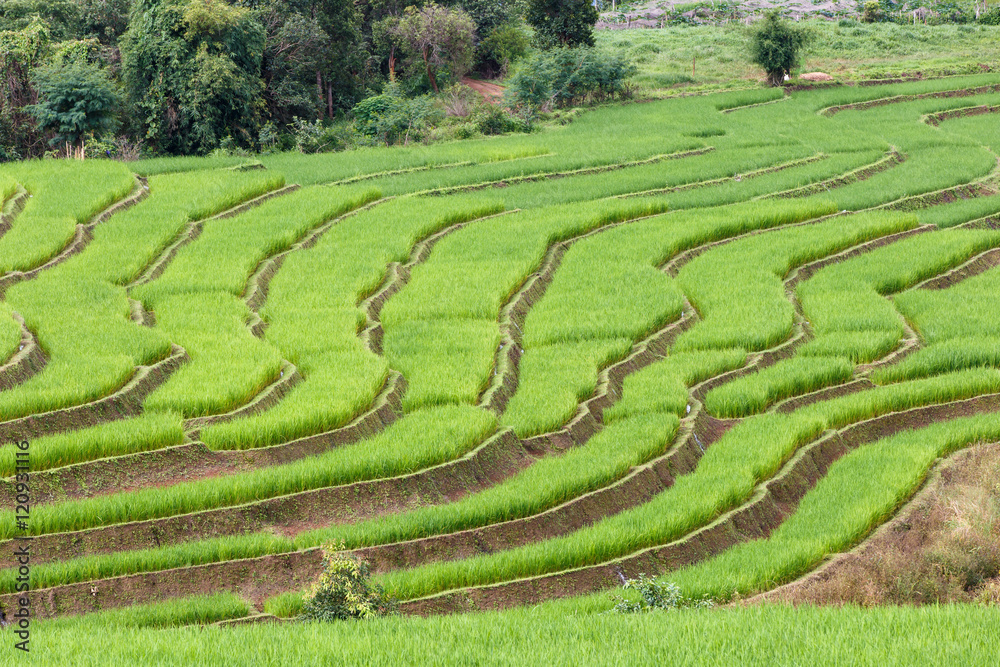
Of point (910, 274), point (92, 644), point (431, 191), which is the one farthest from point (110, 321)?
point (910, 274)

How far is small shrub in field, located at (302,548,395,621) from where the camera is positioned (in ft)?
26.9

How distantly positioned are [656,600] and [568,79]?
29.9 metres

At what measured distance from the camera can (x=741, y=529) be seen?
10641mm

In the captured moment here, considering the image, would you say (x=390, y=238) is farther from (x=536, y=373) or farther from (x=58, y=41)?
(x=58, y=41)

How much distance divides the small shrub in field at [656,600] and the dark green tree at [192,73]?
2208cm

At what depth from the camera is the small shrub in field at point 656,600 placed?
8.51 metres

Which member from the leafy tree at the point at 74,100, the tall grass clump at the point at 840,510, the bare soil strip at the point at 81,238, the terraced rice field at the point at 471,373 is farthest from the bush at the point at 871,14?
the tall grass clump at the point at 840,510

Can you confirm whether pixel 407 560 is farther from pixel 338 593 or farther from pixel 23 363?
pixel 23 363

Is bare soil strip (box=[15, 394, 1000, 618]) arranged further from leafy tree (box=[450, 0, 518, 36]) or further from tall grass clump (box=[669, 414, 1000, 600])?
leafy tree (box=[450, 0, 518, 36])

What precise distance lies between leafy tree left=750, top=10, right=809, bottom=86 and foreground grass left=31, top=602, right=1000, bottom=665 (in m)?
34.5

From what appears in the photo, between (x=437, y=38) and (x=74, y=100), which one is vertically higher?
(x=437, y=38)

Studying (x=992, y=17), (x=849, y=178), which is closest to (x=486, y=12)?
(x=849, y=178)

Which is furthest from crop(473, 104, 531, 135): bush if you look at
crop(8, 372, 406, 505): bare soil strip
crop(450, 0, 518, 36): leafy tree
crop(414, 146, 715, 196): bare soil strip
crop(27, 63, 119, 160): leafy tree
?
crop(8, 372, 406, 505): bare soil strip

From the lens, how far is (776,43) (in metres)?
39.5
